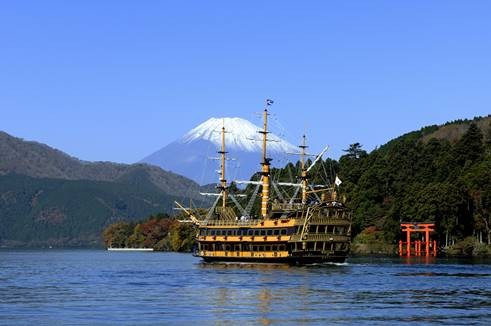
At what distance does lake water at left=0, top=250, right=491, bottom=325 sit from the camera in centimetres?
5962

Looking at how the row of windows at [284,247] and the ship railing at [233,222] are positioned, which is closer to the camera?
the row of windows at [284,247]

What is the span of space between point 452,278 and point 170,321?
49649mm

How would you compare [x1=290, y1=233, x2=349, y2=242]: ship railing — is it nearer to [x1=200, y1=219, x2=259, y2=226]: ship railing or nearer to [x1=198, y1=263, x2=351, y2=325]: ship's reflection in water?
[x1=198, y1=263, x2=351, y2=325]: ship's reflection in water

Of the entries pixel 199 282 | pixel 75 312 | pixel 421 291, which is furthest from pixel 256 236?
pixel 75 312

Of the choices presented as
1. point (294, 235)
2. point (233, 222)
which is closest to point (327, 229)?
point (294, 235)

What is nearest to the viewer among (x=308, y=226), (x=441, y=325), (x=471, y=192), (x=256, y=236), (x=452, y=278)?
(x=441, y=325)

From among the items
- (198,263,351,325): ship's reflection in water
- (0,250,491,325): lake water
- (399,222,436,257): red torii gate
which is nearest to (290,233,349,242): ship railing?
(198,263,351,325): ship's reflection in water

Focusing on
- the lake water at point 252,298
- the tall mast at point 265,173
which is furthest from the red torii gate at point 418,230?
the lake water at point 252,298

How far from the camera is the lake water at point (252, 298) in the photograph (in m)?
59.6

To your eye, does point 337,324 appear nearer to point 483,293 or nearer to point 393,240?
point 483,293

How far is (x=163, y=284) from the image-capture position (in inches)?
3629

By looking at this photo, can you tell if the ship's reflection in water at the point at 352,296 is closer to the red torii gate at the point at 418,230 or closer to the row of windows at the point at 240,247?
the row of windows at the point at 240,247

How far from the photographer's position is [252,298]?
7394 centimetres

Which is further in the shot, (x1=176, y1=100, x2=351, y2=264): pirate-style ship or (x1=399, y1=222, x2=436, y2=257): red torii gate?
(x1=399, y1=222, x2=436, y2=257): red torii gate
